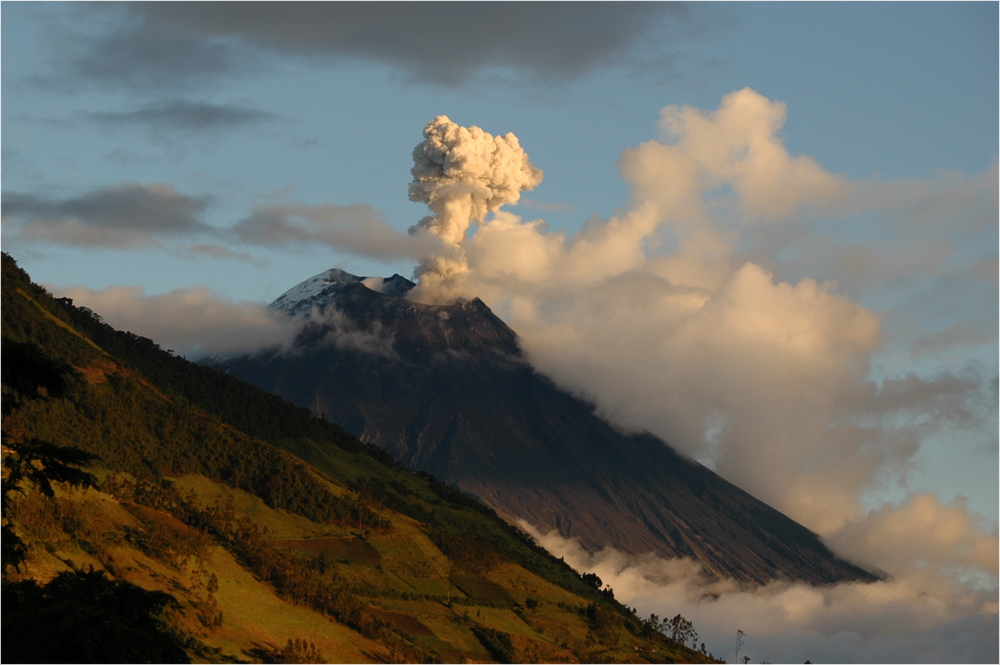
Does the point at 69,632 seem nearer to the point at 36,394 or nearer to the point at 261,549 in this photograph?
the point at 36,394

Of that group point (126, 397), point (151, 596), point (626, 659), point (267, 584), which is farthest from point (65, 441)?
point (151, 596)

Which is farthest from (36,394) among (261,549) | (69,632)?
(261,549)

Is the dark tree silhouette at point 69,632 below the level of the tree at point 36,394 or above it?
below

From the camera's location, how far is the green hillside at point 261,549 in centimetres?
12262

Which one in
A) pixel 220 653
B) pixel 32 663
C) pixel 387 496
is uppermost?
pixel 387 496

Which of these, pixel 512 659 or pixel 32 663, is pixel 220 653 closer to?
pixel 512 659

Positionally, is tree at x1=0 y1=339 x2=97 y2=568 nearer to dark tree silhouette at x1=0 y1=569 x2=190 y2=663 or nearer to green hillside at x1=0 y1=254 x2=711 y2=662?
dark tree silhouette at x1=0 y1=569 x2=190 y2=663

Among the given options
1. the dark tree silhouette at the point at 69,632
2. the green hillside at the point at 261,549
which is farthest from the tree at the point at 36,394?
the green hillside at the point at 261,549

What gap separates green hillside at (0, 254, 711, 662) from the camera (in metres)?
123

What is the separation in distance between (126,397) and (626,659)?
266 ft

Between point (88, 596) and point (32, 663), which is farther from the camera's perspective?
point (88, 596)

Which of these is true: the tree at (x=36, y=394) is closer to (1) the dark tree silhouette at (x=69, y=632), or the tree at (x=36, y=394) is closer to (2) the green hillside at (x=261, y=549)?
(1) the dark tree silhouette at (x=69, y=632)

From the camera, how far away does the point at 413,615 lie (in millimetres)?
155125

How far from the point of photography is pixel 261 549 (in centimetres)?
14912
